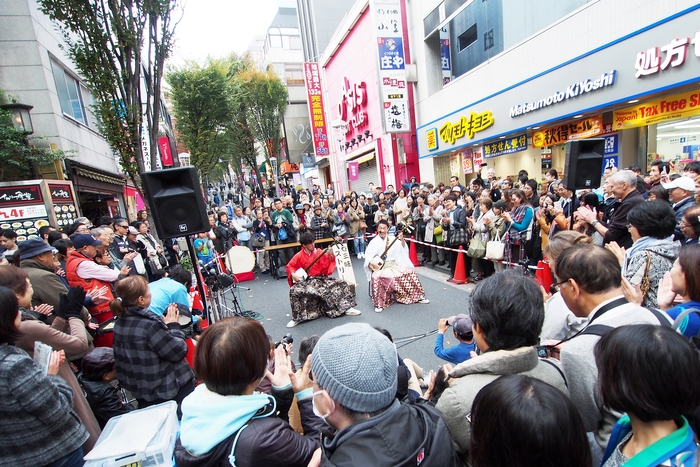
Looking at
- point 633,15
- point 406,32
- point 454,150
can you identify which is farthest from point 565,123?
point 406,32

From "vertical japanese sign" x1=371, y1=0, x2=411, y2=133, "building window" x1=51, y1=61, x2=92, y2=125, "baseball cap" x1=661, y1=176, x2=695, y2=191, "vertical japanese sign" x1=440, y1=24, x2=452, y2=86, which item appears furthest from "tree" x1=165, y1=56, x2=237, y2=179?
"baseball cap" x1=661, y1=176, x2=695, y2=191

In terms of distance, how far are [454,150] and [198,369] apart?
13229 millimetres

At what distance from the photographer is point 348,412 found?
3.84ft

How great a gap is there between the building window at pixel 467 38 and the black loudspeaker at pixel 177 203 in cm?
1171

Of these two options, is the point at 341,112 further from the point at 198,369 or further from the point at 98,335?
the point at 198,369

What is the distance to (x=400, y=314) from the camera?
5602mm

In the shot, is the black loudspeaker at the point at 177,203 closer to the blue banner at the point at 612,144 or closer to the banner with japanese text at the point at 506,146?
the blue banner at the point at 612,144

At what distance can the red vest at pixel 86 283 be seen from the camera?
374cm

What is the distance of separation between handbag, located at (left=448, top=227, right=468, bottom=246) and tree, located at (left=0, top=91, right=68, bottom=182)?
919 centimetres

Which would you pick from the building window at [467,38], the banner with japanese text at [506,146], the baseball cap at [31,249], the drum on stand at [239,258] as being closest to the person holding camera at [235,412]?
the baseball cap at [31,249]

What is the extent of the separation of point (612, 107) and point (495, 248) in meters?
4.96

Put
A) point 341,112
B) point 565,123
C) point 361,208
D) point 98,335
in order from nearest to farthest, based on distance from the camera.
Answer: point 98,335 → point 565,123 → point 361,208 → point 341,112

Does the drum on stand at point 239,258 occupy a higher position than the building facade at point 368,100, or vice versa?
the building facade at point 368,100

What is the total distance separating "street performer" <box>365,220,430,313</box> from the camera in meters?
5.89
